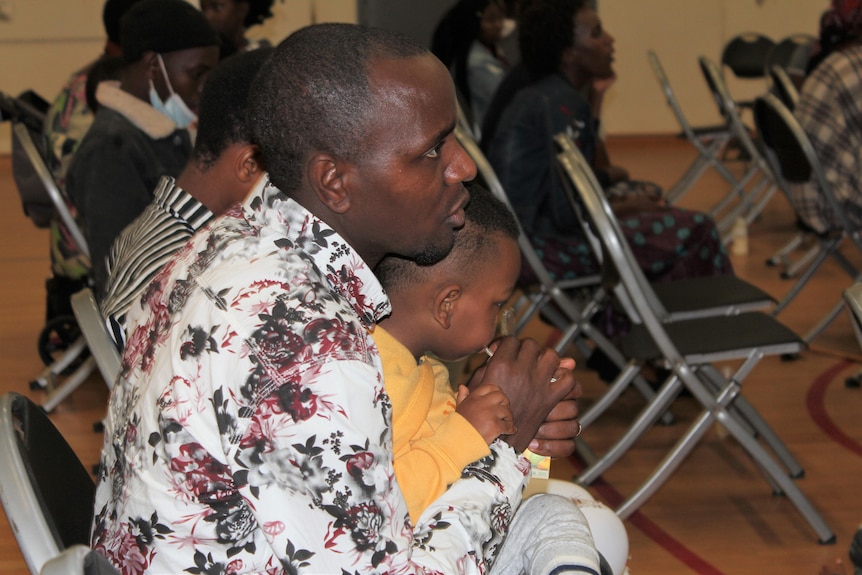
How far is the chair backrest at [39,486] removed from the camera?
1.08 metres

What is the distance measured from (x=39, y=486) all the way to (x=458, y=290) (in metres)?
0.72

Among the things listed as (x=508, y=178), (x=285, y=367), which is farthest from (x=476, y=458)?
(x=508, y=178)

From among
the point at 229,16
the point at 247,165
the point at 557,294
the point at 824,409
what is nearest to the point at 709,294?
the point at 557,294

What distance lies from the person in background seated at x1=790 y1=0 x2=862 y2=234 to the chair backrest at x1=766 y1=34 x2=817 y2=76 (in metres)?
2.73

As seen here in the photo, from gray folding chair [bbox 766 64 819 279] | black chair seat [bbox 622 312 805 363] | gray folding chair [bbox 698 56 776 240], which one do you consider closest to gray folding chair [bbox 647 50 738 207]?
gray folding chair [bbox 698 56 776 240]

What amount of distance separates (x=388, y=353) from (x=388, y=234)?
304 mm

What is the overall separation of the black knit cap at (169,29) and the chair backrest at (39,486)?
1.76m

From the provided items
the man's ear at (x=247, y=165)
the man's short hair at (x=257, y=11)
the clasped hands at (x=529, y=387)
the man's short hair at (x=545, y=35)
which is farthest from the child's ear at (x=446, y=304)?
the man's short hair at (x=257, y=11)

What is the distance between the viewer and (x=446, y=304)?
1669mm

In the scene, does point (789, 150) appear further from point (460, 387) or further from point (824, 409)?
point (460, 387)

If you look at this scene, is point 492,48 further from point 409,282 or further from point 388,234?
point 388,234

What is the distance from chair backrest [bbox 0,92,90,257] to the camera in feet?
11.5

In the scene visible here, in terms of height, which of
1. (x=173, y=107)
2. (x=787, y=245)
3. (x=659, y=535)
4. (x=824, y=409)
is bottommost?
(x=787, y=245)

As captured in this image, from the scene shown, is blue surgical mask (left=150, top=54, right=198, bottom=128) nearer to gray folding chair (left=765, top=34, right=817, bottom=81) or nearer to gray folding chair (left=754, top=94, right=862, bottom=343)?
gray folding chair (left=754, top=94, right=862, bottom=343)
